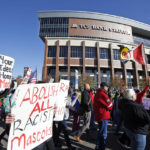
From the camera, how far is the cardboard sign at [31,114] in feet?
5.05

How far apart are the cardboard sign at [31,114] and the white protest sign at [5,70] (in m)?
2.27

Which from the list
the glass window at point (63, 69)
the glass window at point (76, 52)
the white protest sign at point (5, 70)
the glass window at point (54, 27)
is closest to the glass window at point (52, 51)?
the glass window at point (63, 69)

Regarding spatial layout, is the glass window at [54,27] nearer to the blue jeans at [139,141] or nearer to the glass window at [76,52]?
the glass window at [76,52]

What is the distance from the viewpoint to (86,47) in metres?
35.0

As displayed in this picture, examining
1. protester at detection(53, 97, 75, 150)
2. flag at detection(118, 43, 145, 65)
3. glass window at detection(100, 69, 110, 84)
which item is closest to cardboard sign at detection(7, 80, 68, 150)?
protester at detection(53, 97, 75, 150)

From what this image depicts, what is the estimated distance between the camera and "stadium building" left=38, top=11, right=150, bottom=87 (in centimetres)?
3366

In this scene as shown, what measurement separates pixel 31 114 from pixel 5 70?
269 centimetres

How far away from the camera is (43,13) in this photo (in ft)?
133

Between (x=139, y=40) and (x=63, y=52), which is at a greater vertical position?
(x=139, y=40)

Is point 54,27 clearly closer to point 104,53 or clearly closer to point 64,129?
point 104,53

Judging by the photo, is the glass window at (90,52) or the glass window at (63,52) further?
the glass window at (90,52)

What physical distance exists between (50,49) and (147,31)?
44.4m

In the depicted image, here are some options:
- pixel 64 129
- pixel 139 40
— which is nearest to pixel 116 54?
pixel 139 40

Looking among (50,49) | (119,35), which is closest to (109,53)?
(119,35)
